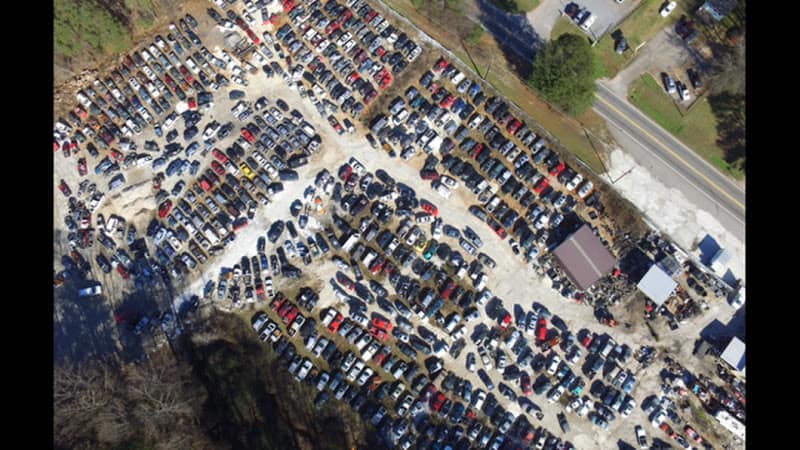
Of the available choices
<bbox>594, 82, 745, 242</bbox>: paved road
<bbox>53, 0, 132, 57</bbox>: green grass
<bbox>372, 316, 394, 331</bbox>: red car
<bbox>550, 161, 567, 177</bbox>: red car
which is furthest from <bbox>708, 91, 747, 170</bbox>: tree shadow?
<bbox>53, 0, 132, 57</bbox>: green grass

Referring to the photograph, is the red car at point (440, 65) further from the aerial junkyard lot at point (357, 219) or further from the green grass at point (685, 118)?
the green grass at point (685, 118)

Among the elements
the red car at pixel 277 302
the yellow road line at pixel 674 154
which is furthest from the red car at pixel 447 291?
the yellow road line at pixel 674 154

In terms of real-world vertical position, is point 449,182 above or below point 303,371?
above

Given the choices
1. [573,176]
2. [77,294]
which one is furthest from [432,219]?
[77,294]

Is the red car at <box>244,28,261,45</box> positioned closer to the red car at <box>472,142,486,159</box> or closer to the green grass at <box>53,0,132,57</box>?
the green grass at <box>53,0,132,57</box>

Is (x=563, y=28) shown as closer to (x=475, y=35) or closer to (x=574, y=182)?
(x=475, y=35)

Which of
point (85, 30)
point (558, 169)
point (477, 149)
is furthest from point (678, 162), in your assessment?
point (85, 30)
